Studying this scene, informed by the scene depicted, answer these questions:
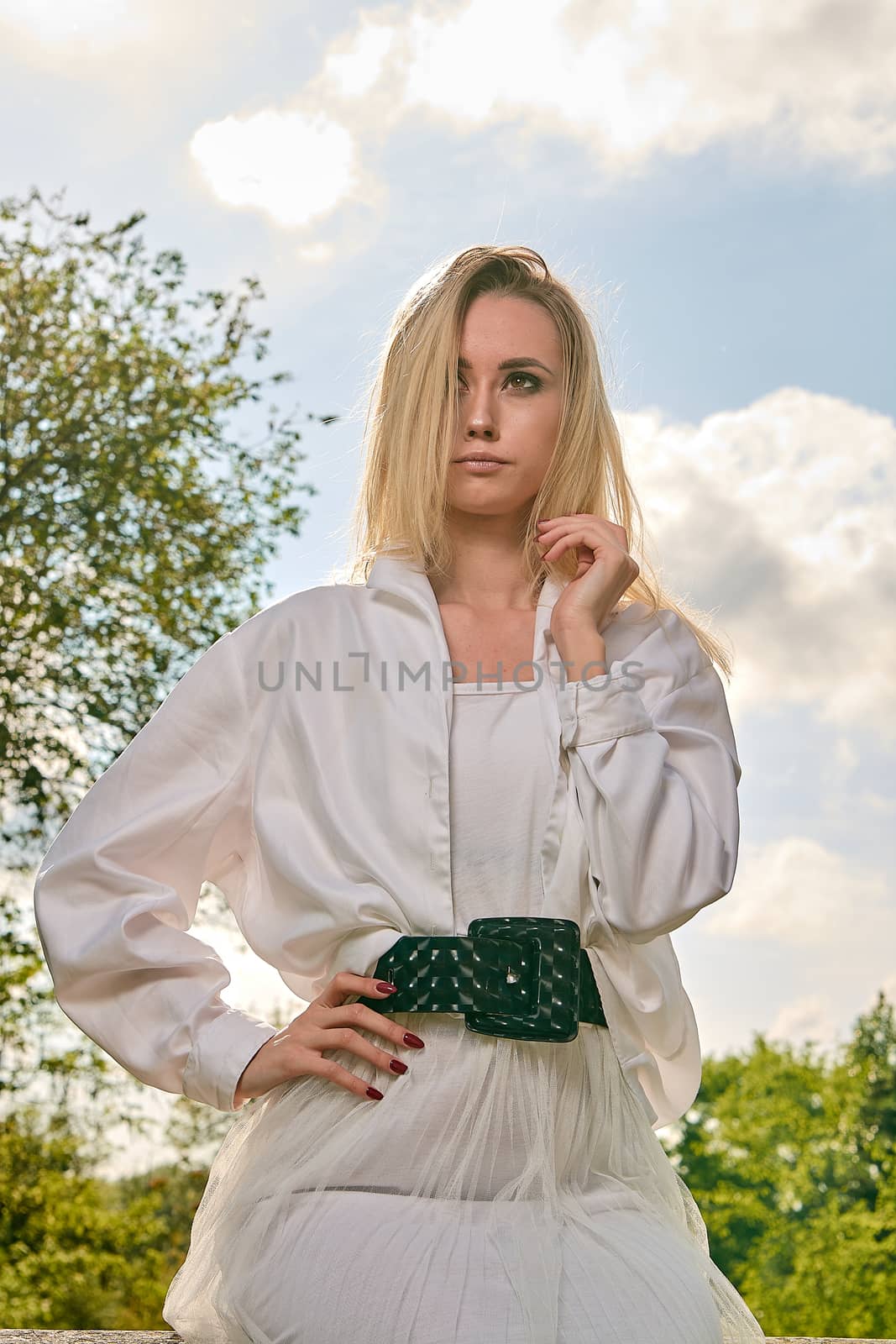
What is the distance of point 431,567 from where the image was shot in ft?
6.93

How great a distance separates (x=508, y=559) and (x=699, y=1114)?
8.06 meters

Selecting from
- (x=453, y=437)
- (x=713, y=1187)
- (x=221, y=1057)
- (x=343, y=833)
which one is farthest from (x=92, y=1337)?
(x=713, y=1187)

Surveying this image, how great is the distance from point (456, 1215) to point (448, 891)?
0.42 metres

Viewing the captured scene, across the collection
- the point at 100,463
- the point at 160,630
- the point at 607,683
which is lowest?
the point at 607,683

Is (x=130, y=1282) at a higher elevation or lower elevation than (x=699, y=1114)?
lower

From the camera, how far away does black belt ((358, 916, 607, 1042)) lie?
1.62 m

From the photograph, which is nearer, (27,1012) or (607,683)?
(607,683)

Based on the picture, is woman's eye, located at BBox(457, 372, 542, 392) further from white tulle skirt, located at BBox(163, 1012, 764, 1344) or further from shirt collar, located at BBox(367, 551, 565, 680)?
white tulle skirt, located at BBox(163, 1012, 764, 1344)

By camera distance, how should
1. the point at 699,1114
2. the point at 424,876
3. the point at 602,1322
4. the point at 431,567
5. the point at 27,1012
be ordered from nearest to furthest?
the point at 602,1322, the point at 424,876, the point at 431,567, the point at 27,1012, the point at 699,1114

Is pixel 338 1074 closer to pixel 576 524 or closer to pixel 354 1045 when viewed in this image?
pixel 354 1045

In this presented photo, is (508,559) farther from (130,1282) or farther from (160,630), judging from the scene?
(130,1282)

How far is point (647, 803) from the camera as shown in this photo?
1.72 metres

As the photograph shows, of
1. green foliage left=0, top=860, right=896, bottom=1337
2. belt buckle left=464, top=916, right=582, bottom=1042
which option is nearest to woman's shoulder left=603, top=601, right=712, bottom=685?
belt buckle left=464, top=916, right=582, bottom=1042

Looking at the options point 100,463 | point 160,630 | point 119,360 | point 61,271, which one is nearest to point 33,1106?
point 160,630
